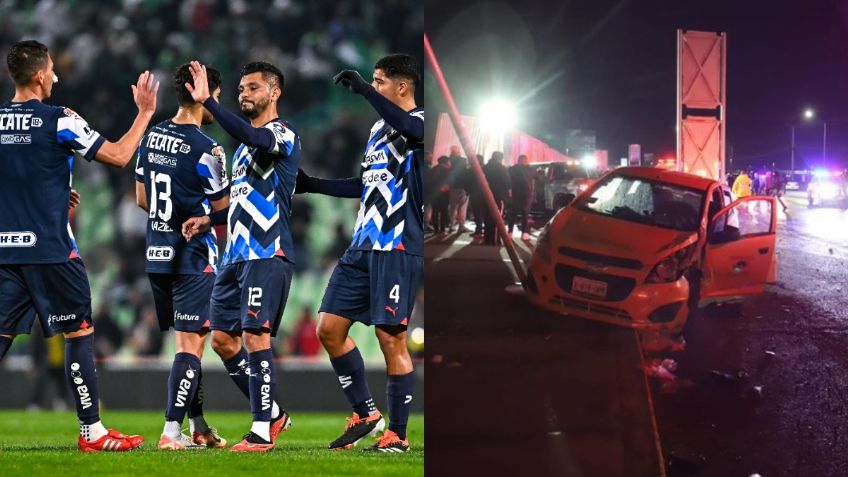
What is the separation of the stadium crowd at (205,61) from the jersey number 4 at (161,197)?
11.8ft

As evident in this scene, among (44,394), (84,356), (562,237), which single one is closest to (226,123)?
(84,356)

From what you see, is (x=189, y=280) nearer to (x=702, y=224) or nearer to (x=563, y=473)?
(x=563, y=473)

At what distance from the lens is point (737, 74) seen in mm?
4523

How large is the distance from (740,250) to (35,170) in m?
3.00

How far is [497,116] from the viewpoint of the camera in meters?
4.36

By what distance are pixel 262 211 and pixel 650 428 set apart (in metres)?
1.90

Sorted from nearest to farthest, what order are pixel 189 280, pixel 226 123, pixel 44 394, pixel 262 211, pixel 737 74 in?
pixel 226 123 < pixel 262 211 < pixel 189 280 < pixel 737 74 < pixel 44 394

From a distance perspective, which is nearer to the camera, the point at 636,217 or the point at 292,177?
the point at 292,177

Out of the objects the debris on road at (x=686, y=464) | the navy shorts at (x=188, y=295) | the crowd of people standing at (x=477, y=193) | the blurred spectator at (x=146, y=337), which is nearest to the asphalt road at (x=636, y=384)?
the debris on road at (x=686, y=464)

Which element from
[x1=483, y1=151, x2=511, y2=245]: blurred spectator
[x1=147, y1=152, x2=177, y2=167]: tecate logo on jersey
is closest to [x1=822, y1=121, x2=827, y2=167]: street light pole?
[x1=483, y1=151, x2=511, y2=245]: blurred spectator

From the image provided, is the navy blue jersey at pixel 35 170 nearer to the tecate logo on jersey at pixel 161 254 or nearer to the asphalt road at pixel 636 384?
the tecate logo on jersey at pixel 161 254

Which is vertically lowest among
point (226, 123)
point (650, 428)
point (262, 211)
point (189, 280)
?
point (650, 428)

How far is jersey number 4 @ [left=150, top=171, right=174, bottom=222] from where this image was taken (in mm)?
4145

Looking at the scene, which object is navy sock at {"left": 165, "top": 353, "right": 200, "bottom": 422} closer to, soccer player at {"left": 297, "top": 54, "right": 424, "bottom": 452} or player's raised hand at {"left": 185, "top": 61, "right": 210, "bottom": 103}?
soccer player at {"left": 297, "top": 54, "right": 424, "bottom": 452}
